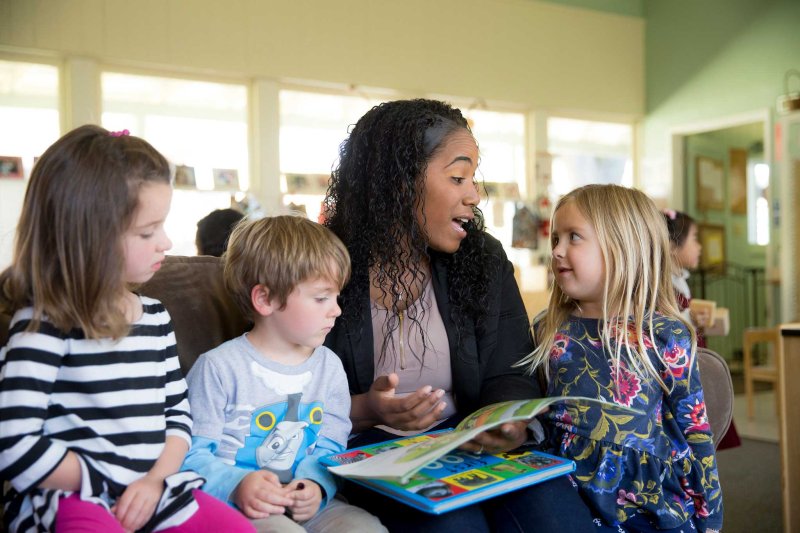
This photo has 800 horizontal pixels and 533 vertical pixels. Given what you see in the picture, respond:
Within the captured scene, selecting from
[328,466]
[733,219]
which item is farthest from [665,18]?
[328,466]

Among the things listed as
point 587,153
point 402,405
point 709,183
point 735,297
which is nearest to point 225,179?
point 587,153

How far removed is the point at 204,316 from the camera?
156 centimetres

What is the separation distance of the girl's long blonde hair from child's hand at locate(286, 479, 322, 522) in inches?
24.2

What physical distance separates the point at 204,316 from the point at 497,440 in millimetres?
678

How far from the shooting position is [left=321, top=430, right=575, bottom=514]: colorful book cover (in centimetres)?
113

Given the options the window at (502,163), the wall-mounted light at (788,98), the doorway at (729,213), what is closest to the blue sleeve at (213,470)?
the window at (502,163)

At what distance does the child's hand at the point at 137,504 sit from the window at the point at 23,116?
→ 4.05 meters

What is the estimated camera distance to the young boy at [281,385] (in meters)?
1.28

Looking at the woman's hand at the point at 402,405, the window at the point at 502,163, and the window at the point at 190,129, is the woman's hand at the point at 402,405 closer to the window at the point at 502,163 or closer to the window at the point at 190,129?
the window at the point at 190,129

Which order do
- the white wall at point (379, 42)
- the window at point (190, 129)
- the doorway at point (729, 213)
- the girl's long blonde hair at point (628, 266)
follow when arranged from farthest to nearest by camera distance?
the doorway at point (729, 213)
the window at point (190, 129)
the white wall at point (379, 42)
the girl's long blonde hair at point (628, 266)

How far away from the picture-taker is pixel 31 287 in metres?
1.13

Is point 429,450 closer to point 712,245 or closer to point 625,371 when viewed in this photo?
point 625,371

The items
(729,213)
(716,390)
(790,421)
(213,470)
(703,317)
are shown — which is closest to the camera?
(213,470)

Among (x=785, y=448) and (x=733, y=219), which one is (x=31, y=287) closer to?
(x=785, y=448)
